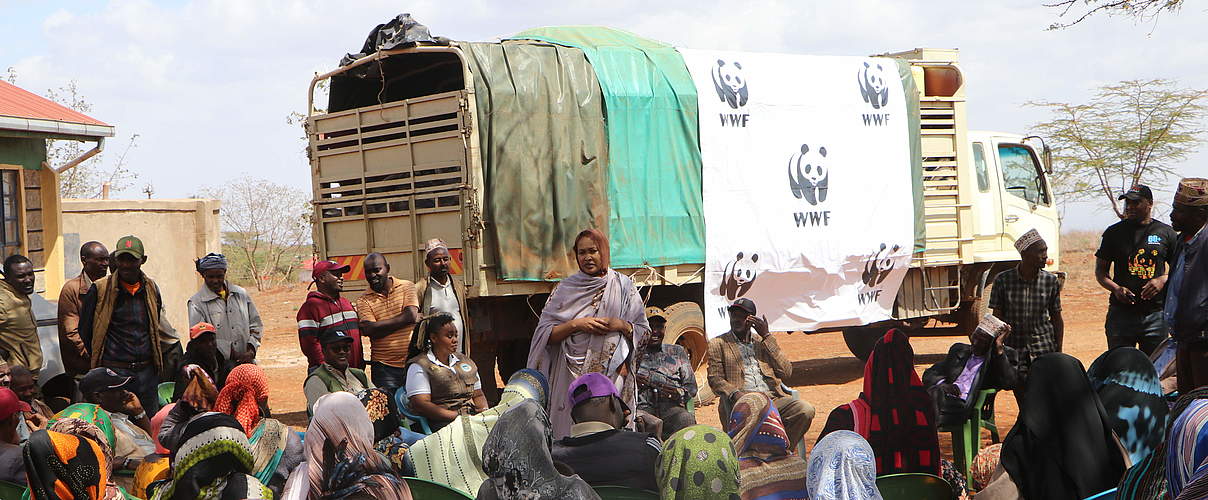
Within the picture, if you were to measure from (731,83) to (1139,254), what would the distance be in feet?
11.3

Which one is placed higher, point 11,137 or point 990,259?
point 11,137

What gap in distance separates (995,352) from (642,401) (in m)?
1.96

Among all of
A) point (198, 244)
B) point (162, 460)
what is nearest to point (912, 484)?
point (162, 460)

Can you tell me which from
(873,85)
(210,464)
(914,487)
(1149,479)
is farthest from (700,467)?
(873,85)

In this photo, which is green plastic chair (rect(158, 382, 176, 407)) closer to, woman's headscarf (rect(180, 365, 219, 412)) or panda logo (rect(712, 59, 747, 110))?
woman's headscarf (rect(180, 365, 219, 412))

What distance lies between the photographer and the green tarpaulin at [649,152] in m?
8.41

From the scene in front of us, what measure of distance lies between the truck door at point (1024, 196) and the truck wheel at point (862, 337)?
165cm

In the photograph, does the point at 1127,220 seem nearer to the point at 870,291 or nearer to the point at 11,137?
the point at 870,291

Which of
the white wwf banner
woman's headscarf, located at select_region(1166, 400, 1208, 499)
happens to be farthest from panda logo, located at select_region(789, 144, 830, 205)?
woman's headscarf, located at select_region(1166, 400, 1208, 499)

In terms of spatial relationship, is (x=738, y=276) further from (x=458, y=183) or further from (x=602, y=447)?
(x=602, y=447)

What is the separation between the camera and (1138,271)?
6.78 metres

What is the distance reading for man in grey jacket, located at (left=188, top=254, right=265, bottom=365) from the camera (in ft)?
20.9

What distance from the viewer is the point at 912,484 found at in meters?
3.59

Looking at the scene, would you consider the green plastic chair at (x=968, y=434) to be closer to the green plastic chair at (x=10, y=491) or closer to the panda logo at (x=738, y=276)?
the panda logo at (x=738, y=276)
